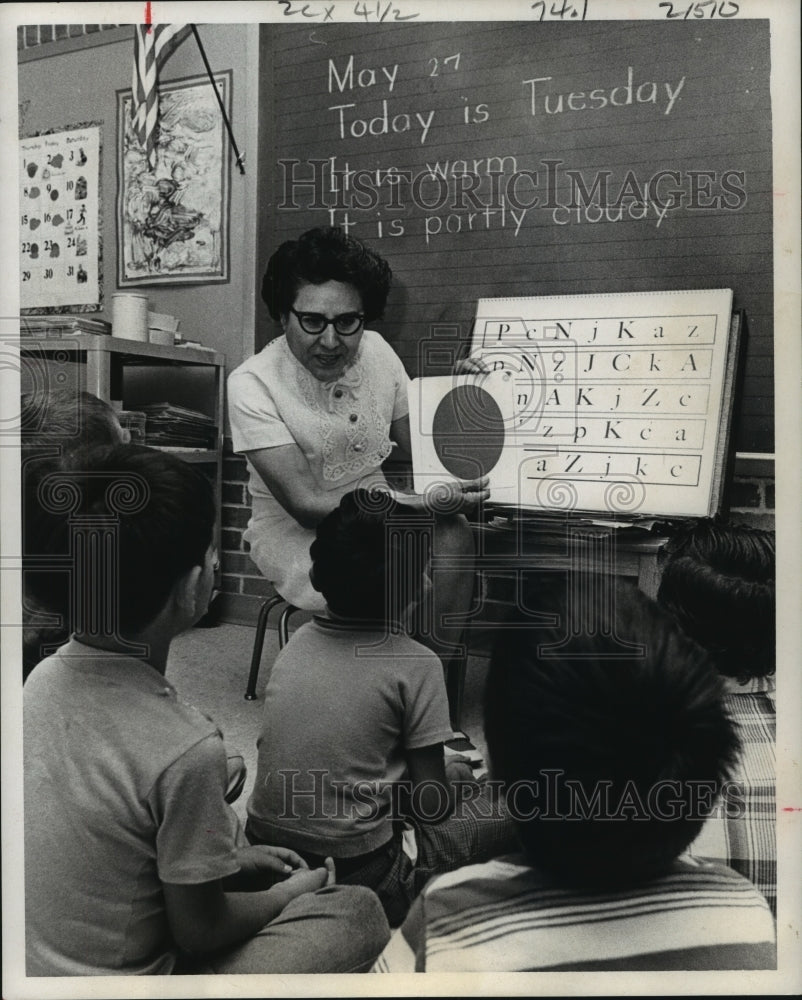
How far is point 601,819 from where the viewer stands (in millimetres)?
1453

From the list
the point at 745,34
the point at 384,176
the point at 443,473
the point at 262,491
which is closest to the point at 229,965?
the point at 262,491

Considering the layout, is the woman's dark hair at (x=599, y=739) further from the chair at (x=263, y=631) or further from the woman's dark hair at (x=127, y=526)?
the woman's dark hair at (x=127, y=526)

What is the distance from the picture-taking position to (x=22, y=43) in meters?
1.51

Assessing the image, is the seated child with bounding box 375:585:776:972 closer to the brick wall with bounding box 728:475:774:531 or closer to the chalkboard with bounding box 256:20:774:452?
the brick wall with bounding box 728:475:774:531

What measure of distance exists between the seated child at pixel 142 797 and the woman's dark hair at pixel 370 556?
0.21m

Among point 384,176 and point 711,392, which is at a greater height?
point 384,176

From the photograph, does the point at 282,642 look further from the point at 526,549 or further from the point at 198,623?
the point at 526,549

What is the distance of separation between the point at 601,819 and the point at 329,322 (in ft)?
3.35

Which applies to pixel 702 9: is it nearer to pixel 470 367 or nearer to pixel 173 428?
pixel 470 367

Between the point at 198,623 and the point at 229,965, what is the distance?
0.59 m

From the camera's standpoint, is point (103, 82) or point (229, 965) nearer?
point (229, 965)

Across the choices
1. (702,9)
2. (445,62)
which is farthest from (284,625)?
(702,9)

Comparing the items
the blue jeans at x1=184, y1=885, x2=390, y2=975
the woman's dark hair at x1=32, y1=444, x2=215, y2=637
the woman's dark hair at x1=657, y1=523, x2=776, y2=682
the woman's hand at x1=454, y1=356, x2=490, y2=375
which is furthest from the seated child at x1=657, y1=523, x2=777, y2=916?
the woman's dark hair at x1=32, y1=444, x2=215, y2=637

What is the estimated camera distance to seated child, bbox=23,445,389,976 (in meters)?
1.30
